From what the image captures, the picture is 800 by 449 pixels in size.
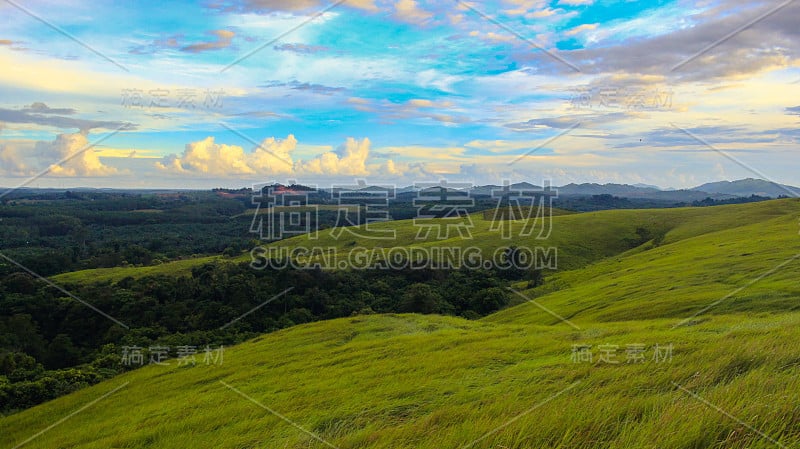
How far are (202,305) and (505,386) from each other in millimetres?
49424

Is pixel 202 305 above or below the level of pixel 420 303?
below

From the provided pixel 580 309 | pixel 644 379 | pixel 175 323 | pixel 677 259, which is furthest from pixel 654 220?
pixel 644 379

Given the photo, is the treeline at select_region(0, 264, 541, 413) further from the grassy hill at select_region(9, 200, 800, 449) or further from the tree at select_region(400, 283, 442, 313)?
the grassy hill at select_region(9, 200, 800, 449)

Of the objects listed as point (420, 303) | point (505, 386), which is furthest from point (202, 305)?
point (505, 386)

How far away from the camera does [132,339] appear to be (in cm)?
4134

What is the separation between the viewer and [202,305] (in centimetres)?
5219

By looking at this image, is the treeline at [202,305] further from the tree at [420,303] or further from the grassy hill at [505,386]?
the grassy hill at [505,386]

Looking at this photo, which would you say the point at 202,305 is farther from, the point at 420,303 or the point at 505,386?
the point at 505,386

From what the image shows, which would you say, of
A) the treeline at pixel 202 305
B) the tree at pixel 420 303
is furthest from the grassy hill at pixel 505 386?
the tree at pixel 420 303

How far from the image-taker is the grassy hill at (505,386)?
6.09m

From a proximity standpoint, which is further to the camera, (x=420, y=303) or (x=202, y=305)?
(x=202, y=305)

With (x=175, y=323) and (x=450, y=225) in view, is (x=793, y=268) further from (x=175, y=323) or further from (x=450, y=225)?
(x=450, y=225)

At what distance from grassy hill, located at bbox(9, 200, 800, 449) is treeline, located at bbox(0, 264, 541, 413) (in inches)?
623

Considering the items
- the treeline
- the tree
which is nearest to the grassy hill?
the treeline
